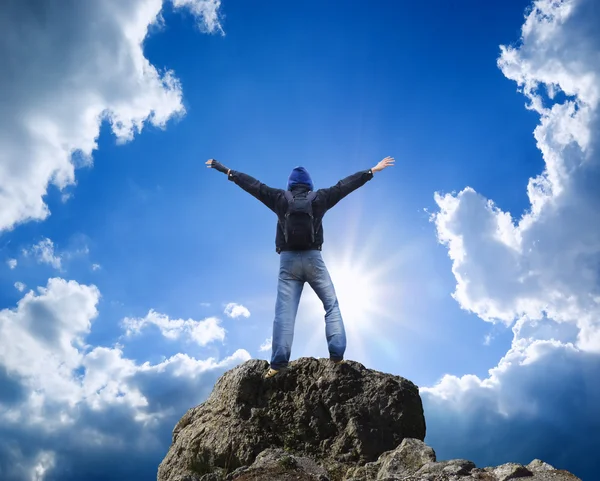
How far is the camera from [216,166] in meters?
13.1

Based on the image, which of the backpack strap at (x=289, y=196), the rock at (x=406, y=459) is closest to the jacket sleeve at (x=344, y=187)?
the backpack strap at (x=289, y=196)

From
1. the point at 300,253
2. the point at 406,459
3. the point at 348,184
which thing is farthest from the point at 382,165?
the point at 406,459

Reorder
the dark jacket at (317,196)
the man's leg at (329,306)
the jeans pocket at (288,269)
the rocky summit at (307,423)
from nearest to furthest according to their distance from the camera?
the rocky summit at (307,423) → the man's leg at (329,306) → the jeans pocket at (288,269) → the dark jacket at (317,196)

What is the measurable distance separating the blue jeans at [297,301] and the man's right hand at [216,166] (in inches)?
94.8

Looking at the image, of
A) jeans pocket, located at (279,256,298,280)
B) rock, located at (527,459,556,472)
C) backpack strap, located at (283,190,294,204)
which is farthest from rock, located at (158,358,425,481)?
backpack strap, located at (283,190,294,204)

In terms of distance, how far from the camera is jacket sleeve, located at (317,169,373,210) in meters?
12.5

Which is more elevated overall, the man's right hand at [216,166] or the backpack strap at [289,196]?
the man's right hand at [216,166]

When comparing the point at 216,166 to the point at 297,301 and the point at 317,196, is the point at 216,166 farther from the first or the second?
the point at 297,301

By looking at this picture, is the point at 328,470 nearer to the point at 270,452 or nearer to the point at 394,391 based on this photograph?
the point at 270,452

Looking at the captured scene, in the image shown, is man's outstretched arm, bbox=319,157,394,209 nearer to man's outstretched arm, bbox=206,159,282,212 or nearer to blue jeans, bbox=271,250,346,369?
man's outstretched arm, bbox=206,159,282,212

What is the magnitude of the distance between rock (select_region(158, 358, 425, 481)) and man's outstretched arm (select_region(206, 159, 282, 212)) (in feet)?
12.0

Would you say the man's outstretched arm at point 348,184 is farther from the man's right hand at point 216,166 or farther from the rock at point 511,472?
the rock at point 511,472

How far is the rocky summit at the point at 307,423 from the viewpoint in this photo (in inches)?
430

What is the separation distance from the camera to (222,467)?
11359mm
